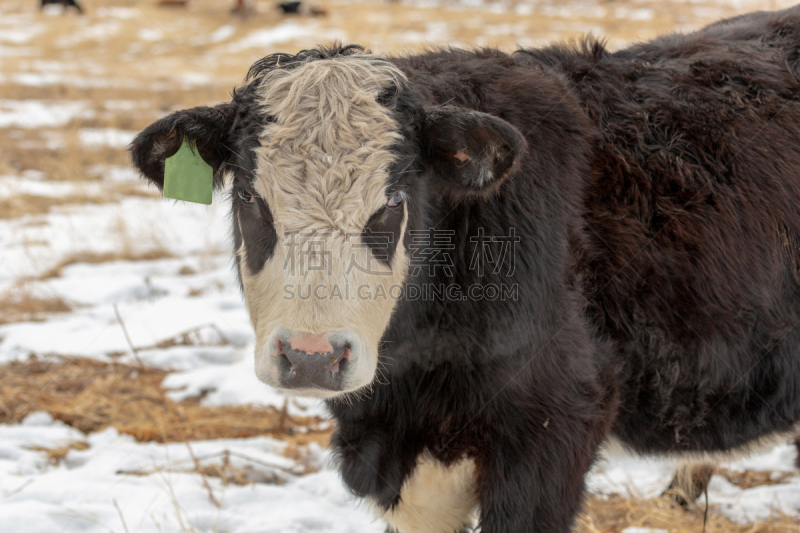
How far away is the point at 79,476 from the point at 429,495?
2116mm

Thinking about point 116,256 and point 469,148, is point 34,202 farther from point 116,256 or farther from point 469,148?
point 469,148

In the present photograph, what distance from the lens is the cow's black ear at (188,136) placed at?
7.87 feet

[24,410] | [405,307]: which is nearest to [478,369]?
[405,307]

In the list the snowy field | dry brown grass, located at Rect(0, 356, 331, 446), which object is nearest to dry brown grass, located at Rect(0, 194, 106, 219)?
the snowy field

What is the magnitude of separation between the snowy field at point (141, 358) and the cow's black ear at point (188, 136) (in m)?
0.45

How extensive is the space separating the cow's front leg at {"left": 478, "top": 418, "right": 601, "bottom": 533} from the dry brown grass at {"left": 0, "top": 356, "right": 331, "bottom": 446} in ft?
6.53

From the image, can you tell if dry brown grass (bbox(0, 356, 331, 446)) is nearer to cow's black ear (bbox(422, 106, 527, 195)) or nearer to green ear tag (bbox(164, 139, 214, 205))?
green ear tag (bbox(164, 139, 214, 205))

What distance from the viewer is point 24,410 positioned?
4.05 m

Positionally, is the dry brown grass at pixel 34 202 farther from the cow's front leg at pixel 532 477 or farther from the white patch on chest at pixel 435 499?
the cow's front leg at pixel 532 477

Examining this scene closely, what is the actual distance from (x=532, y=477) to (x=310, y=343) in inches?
43.0

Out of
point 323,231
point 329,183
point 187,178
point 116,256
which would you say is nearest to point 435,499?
point 323,231

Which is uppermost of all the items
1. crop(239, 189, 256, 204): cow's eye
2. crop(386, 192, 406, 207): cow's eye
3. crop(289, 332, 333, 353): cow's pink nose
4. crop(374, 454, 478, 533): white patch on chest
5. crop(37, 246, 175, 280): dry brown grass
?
crop(386, 192, 406, 207): cow's eye

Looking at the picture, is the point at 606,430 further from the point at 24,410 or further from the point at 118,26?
the point at 118,26

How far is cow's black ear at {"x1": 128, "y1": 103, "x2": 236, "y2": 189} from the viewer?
7.87ft
